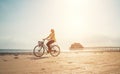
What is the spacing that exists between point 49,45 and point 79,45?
339 feet

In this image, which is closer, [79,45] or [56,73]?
[56,73]

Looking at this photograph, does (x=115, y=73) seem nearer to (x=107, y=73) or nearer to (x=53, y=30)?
(x=107, y=73)

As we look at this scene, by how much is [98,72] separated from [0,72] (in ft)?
12.5

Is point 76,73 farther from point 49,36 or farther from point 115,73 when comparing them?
point 49,36

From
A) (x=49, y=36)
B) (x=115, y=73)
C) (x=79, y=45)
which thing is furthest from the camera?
(x=79, y=45)

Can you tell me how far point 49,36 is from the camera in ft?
62.9

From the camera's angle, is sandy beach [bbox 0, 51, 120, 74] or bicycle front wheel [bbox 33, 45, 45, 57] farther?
bicycle front wheel [bbox 33, 45, 45, 57]

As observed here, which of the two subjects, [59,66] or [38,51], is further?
[38,51]

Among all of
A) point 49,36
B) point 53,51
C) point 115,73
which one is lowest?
point 115,73

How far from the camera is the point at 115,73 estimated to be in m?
8.45

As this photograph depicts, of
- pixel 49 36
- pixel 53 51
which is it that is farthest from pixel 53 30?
pixel 53 51

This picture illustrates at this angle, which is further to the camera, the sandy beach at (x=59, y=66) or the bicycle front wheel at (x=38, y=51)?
the bicycle front wheel at (x=38, y=51)

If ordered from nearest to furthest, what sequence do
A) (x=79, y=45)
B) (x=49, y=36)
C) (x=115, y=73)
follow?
1. (x=115, y=73)
2. (x=49, y=36)
3. (x=79, y=45)

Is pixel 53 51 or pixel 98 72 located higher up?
pixel 53 51
